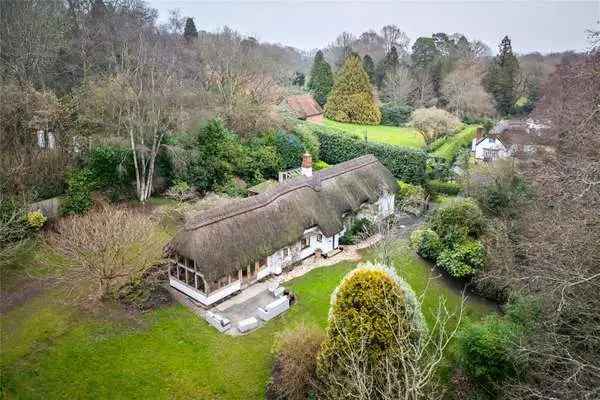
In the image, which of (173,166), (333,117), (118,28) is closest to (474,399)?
(173,166)

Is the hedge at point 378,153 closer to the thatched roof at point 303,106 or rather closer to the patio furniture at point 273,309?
the thatched roof at point 303,106

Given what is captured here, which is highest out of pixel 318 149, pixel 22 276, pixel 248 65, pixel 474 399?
pixel 248 65

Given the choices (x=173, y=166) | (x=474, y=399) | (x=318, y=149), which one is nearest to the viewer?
(x=474, y=399)

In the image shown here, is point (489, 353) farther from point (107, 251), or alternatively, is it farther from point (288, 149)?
point (288, 149)

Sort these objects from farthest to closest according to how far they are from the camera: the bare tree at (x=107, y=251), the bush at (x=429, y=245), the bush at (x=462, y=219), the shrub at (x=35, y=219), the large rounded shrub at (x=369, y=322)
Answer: the bush at (x=429, y=245) → the shrub at (x=35, y=219) → the bush at (x=462, y=219) → the bare tree at (x=107, y=251) → the large rounded shrub at (x=369, y=322)

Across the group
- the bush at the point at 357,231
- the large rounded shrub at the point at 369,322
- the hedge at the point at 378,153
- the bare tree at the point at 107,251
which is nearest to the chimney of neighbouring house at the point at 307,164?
the bush at the point at 357,231

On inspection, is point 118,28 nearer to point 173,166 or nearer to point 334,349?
point 173,166
